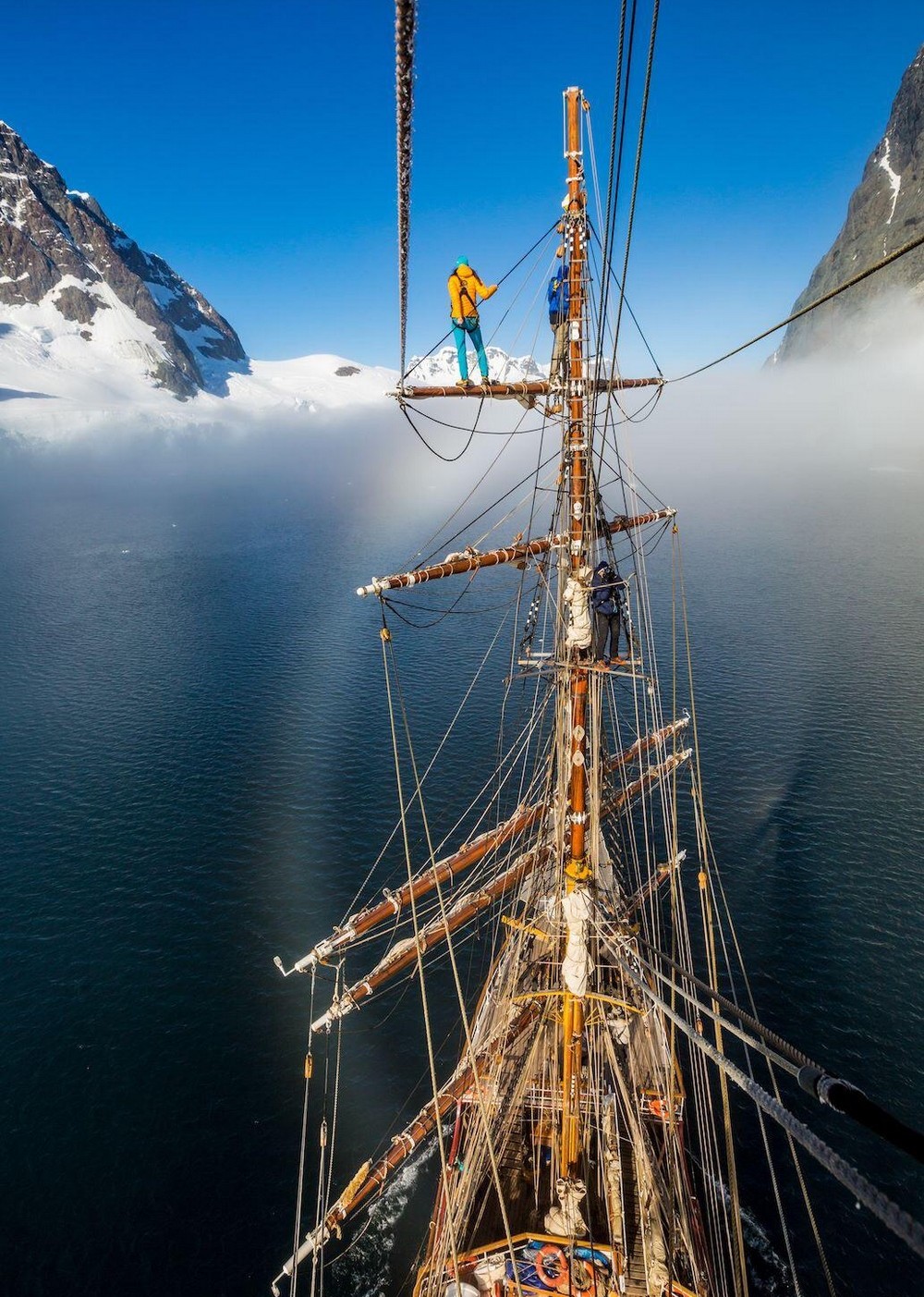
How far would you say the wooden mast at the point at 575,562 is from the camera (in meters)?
16.2

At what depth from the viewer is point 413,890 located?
70.0 feet

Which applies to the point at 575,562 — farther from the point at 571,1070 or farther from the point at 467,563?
the point at 571,1070

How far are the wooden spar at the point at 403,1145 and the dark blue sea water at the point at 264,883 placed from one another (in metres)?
4.06

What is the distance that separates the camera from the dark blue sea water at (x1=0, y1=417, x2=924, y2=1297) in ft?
72.2

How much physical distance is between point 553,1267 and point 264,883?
25.6m

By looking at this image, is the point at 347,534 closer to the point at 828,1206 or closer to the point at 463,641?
the point at 463,641

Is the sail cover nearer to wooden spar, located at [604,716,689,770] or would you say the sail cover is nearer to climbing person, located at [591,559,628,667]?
climbing person, located at [591,559,628,667]

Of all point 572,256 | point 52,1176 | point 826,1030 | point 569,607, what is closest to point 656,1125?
point 826,1030

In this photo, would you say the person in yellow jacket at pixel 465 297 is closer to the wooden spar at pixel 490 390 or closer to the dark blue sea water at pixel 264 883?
the wooden spar at pixel 490 390

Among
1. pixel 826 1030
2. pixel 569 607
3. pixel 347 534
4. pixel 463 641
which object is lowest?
pixel 826 1030

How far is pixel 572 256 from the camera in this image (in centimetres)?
1652

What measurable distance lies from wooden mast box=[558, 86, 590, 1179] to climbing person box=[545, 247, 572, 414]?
192mm

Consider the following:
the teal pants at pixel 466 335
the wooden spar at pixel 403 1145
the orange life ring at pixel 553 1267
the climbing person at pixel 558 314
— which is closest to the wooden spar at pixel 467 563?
the climbing person at pixel 558 314

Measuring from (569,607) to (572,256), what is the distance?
9.69m
